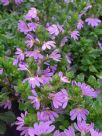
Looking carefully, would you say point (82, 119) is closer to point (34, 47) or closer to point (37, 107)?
point (37, 107)

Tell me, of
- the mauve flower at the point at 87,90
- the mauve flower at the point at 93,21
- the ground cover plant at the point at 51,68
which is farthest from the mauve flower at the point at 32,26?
the mauve flower at the point at 87,90

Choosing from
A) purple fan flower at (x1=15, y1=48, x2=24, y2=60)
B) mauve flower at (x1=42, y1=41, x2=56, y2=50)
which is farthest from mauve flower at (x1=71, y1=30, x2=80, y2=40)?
purple fan flower at (x1=15, y1=48, x2=24, y2=60)

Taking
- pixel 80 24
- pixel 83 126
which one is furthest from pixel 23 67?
pixel 80 24

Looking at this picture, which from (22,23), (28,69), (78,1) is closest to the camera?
(28,69)

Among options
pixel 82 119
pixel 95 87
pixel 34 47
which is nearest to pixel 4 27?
pixel 34 47

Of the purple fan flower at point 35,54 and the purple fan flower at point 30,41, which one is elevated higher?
the purple fan flower at point 30,41

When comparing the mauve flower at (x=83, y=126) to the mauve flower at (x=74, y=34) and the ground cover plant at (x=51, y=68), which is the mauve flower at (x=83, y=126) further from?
the mauve flower at (x=74, y=34)

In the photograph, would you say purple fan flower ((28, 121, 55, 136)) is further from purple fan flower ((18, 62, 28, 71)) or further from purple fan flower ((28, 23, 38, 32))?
purple fan flower ((28, 23, 38, 32))
